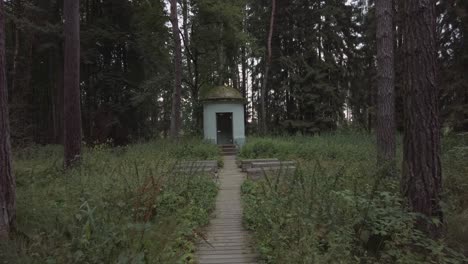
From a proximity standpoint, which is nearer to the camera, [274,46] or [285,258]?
[285,258]

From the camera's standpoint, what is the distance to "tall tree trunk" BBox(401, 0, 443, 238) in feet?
16.6

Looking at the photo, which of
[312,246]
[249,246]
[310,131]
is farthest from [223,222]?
[310,131]

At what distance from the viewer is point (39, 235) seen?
4168 millimetres

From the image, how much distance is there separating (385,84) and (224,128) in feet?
53.5

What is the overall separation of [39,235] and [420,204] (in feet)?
14.8

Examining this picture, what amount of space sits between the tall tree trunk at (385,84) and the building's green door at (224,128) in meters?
15.6

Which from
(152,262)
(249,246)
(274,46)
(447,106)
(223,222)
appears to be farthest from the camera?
(274,46)

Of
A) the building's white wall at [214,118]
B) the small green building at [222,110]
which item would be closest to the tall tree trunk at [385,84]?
the small green building at [222,110]

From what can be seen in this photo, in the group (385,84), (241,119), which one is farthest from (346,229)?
(241,119)

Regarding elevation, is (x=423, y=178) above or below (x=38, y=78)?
below

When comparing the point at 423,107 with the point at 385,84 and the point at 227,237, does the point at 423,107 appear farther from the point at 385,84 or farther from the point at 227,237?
the point at 385,84

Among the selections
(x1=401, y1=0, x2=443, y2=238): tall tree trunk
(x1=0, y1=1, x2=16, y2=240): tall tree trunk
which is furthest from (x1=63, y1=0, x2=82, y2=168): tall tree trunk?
(x1=401, y1=0, x2=443, y2=238): tall tree trunk

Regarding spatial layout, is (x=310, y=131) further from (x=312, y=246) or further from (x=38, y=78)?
(x=312, y=246)

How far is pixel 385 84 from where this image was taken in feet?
31.4
